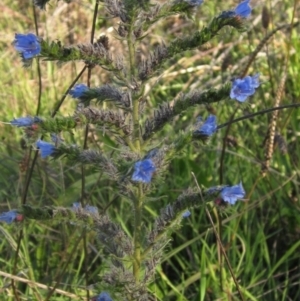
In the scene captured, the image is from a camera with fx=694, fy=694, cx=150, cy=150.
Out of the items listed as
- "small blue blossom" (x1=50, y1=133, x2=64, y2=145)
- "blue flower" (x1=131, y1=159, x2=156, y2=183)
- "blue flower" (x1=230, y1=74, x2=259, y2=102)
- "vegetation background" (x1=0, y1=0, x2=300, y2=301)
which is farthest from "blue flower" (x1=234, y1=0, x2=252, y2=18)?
"small blue blossom" (x1=50, y1=133, x2=64, y2=145)

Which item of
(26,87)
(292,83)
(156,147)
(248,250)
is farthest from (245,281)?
(26,87)

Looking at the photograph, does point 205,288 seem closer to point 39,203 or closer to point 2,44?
point 39,203

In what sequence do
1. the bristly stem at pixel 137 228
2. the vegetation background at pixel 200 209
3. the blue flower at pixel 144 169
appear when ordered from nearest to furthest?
the blue flower at pixel 144 169 → the bristly stem at pixel 137 228 → the vegetation background at pixel 200 209

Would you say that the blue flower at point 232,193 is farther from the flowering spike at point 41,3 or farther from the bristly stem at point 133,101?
the flowering spike at point 41,3

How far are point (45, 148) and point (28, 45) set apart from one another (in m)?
0.27

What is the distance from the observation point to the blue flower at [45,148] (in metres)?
1.70

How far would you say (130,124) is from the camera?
68.4 inches

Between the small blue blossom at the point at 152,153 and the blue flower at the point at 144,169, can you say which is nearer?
the blue flower at the point at 144,169

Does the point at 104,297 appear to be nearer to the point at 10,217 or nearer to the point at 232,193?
the point at 10,217

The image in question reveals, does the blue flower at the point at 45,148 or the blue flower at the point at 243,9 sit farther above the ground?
the blue flower at the point at 243,9

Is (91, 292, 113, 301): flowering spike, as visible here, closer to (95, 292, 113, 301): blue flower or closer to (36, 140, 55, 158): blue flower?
(95, 292, 113, 301): blue flower

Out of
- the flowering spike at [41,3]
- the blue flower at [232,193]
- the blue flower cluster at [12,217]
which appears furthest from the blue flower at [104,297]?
the flowering spike at [41,3]

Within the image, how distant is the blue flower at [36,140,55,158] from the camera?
5.57ft

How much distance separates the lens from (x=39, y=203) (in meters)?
2.92
